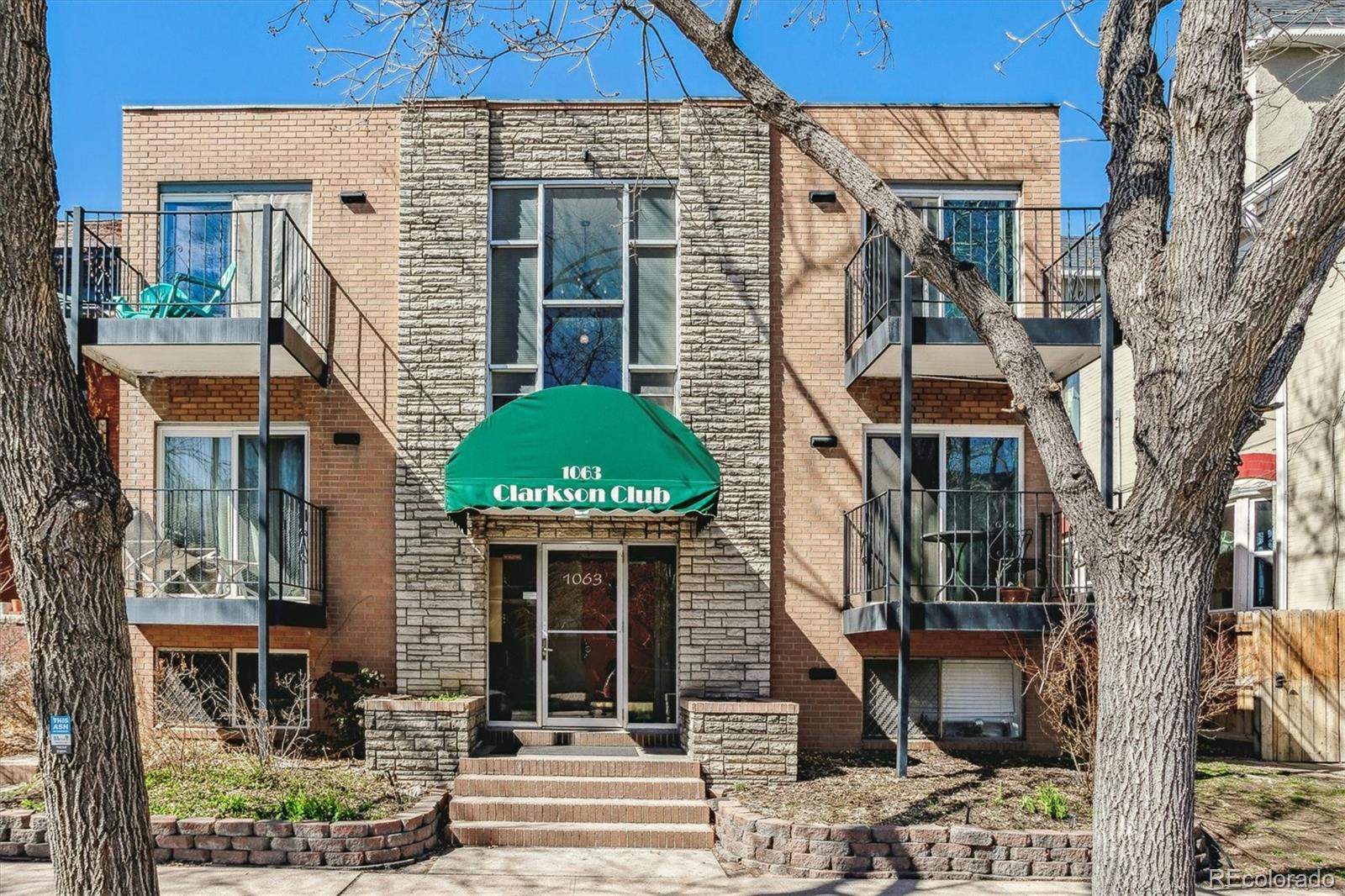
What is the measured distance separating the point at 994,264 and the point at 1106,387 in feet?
7.97

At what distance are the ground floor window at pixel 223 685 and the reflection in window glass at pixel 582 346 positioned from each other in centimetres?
416

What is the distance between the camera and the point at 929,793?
1059 cm

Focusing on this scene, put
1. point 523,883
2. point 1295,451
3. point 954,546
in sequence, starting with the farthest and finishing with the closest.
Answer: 1. point 1295,451
2. point 954,546
3. point 523,883

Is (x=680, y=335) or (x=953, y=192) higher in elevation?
(x=953, y=192)

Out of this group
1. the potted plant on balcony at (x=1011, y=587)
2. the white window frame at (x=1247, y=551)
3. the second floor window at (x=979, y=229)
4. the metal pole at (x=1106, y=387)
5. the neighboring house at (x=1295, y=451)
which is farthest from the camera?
the white window frame at (x=1247, y=551)

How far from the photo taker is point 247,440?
13320 millimetres

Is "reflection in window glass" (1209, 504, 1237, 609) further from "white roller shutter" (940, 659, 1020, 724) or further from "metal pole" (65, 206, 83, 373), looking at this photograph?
"metal pole" (65, 206, 83, 373)

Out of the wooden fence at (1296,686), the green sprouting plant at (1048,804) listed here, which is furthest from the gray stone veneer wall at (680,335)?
the wooden fence at (1296,686)

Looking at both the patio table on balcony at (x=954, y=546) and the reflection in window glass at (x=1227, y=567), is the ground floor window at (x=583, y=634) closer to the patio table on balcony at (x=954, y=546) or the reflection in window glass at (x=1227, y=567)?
the patio table on balcony at (x=954, y=546)

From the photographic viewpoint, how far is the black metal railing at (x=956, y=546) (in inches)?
497

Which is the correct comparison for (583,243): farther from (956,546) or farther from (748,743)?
(748,743)

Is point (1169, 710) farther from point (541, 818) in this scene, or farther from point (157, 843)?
point (157, 843)

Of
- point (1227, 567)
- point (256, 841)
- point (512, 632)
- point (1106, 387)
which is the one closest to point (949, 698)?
point (1106, 387)
